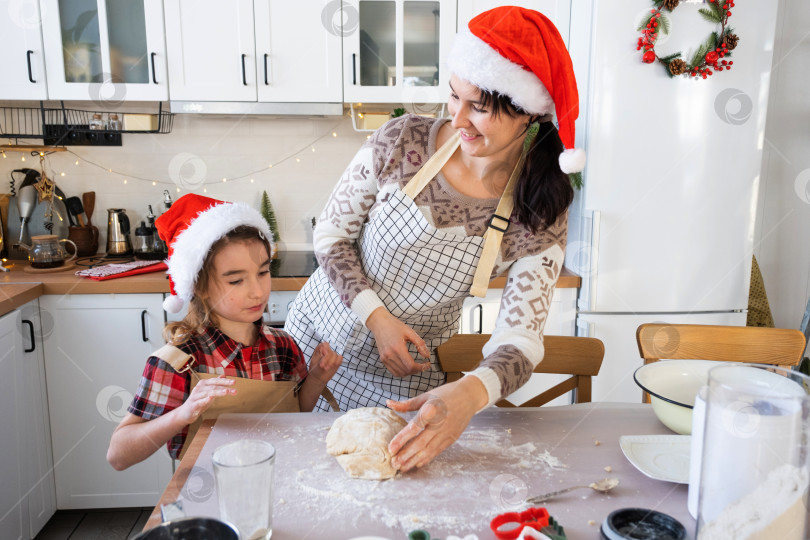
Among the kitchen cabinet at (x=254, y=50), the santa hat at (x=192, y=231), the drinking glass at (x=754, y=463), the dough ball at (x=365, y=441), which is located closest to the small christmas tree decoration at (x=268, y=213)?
the kitchen cabinet at (x=254, y=50)

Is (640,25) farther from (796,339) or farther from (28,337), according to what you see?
(28,337)

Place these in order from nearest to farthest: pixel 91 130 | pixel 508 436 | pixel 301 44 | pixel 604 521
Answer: pixel 604 521 → pixel 508 436 → pixel 301 44 → pixel 91 130

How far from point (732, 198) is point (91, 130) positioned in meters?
2.50

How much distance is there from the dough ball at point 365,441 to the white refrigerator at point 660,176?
1462 mm

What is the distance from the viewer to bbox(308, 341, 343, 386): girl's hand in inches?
48.6

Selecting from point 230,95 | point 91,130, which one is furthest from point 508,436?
point 91,130

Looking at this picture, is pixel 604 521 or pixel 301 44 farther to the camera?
pixel 301 44

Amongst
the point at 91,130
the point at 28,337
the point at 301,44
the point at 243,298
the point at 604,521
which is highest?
the point at 301,44

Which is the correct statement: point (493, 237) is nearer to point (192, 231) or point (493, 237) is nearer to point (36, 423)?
point (192, 231)

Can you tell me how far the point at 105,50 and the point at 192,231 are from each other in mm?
1468

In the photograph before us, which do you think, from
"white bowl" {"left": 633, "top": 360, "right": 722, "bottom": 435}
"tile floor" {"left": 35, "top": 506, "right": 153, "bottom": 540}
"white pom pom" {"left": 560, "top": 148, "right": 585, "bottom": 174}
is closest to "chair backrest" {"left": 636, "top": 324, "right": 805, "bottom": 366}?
"white bowl" {"left": 633, "top": 360, "right": 722, "bottom": 435}

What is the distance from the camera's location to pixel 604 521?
0.76 meters

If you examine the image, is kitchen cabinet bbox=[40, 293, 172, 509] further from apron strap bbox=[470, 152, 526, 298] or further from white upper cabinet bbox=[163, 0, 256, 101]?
apron strap bbox=[470, 152, 526, 298]

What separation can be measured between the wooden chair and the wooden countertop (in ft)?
2.82
